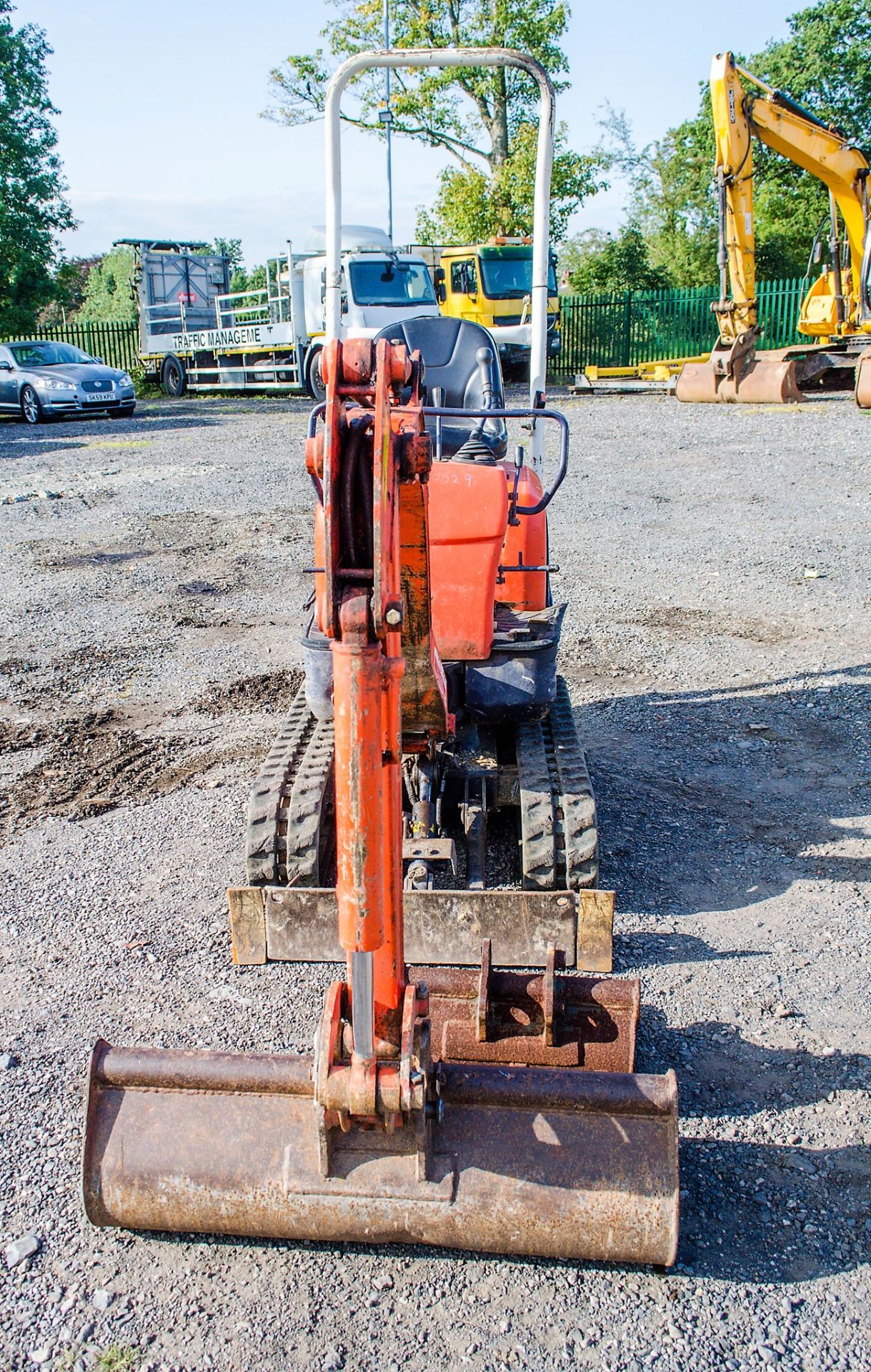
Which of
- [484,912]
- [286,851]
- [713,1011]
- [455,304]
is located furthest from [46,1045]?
[455,304]

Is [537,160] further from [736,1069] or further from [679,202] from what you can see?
[679,202]

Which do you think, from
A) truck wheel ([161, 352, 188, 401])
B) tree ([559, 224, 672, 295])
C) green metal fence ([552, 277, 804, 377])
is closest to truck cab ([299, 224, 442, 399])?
truck wheel ([161, 352, 188, 401])

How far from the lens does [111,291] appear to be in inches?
1742

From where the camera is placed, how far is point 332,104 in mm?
4488

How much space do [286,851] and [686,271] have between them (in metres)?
A: 40.6

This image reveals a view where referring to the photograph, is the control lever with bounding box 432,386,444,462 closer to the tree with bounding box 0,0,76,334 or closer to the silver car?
the silver car

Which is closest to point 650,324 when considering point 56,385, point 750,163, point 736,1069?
point 750,163

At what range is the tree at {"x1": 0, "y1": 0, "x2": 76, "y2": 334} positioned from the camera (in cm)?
3131

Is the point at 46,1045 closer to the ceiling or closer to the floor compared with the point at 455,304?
closer to the floor

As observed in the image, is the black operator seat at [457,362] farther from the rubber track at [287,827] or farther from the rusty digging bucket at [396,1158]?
the rusty digging bucket at [396,1158]

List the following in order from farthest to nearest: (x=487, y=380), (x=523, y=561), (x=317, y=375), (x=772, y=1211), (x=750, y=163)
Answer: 1. (x=750, y=163)
2. (x=487, y=380)
3. (x=523, y=561)
4. (x=317, y=375)
5. (x=772, y=1211)

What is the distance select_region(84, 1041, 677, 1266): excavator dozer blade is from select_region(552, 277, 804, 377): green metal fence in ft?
95.2

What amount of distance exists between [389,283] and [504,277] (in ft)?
15.4

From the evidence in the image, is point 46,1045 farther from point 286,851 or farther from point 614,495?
point 614,495
